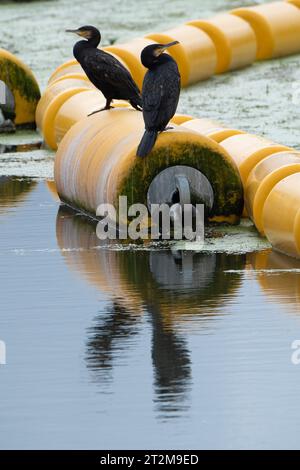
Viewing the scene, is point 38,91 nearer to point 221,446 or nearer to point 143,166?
point 143,166

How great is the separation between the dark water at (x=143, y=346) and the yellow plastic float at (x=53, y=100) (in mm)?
4050

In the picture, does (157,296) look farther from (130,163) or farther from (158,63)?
(158,63)

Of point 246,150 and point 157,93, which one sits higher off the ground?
point 157,93

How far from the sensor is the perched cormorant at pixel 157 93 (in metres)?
10.8

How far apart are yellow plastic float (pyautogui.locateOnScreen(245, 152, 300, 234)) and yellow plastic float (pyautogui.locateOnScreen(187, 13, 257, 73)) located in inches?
313

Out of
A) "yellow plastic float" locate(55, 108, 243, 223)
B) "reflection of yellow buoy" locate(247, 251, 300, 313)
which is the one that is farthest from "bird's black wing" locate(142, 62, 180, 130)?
"reflection of yellow buoy" locate(247, 251, 300, 313)

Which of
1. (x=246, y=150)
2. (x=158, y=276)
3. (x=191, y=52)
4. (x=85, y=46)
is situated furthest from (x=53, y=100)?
(x=158, y=276)

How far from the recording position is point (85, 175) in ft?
38.4

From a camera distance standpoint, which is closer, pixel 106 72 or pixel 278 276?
pixel 278 276

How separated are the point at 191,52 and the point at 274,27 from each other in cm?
179

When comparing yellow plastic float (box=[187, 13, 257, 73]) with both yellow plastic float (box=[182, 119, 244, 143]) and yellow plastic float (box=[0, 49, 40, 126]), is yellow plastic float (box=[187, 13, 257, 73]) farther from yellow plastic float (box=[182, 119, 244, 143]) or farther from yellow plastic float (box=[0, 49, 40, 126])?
yellow plastic float (box=[182, 119, 244, 143])

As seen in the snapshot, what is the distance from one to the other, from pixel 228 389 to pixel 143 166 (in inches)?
144

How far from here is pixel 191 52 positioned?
18438 millimetres
